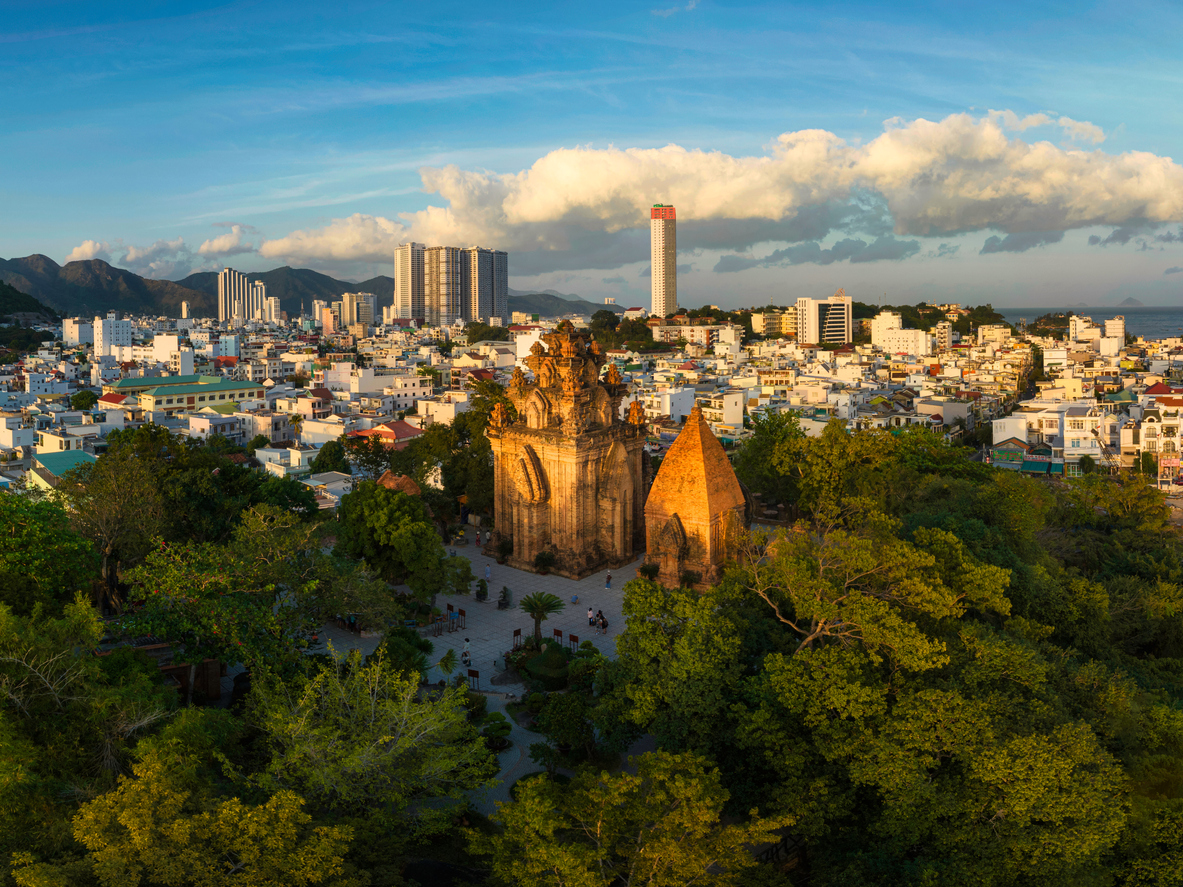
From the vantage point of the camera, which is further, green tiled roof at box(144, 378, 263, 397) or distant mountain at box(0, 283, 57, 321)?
distant mountain at box(0, 283, 57, 321)

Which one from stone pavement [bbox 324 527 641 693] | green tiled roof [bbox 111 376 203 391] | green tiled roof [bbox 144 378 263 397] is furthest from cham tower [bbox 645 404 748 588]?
green tiled roof [bbox 111 376 203 391]

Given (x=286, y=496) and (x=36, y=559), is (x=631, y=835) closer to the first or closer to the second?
(x=36, y=559)

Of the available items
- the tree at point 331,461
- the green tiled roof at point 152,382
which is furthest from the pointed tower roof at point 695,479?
the green tiled roof at point 152,382

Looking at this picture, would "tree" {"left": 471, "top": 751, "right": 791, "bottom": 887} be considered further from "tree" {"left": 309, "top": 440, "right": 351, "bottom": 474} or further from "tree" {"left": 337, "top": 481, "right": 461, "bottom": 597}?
"tree" {"left": 309, "top": 440, "right": 351, "bottom": 474}

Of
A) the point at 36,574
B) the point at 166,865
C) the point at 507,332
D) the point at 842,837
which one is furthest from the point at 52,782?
the point at 507,332

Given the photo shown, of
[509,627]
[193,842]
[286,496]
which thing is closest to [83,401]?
[286,496]

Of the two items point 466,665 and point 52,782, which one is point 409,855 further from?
point 466,665
